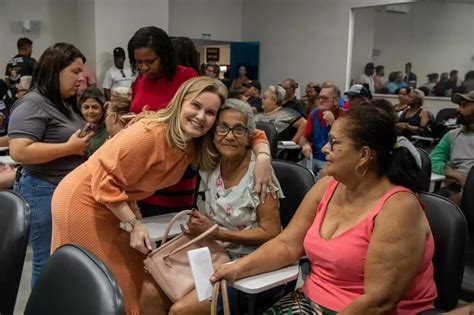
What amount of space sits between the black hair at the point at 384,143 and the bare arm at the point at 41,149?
115cm

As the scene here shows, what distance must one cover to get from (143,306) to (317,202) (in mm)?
768

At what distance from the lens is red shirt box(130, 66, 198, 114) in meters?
2.33

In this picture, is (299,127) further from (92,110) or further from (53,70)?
(53,70)

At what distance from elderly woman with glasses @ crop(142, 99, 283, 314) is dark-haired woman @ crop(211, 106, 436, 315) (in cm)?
15

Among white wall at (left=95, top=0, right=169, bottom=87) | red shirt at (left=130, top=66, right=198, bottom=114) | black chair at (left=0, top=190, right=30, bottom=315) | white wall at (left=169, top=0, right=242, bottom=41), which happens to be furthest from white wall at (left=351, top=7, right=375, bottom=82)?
black chair at (left=0, top=190, right=30, bottom=315)

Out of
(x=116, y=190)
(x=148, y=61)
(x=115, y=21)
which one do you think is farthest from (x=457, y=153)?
(x=115, y=21)

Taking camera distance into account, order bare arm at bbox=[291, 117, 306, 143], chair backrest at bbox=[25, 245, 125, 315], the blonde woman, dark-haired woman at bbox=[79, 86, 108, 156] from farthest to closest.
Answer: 1. bare arm at bbox=[291, 117, 306, 143]
2. dark-haired woman at bbox=[79, 86, 108, 156]
3. the blonde woman
4. chair backrest at bbox=[25, 245, 125, 315]

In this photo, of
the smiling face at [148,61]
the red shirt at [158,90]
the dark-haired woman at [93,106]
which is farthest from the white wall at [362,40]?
the smiling face at [148,61]

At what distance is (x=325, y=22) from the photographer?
8.85m

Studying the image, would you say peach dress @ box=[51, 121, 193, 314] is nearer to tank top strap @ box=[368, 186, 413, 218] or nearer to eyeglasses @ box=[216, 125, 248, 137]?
eyeglasses @ box=[216, 125, 248, 137]

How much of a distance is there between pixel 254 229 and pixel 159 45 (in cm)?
97

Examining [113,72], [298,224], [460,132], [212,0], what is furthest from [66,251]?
[212,0]

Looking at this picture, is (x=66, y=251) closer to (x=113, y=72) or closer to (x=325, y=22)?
(x=113, y=72)

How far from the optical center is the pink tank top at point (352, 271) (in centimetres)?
154
